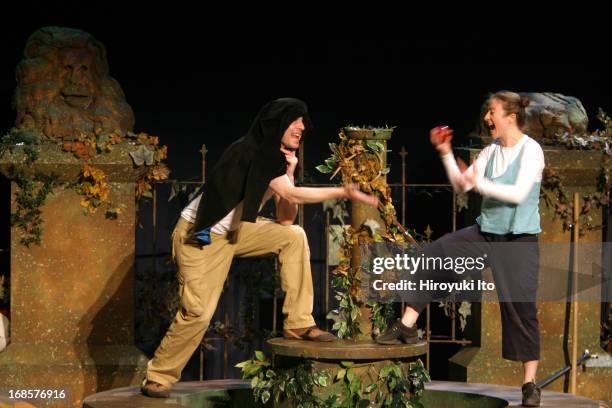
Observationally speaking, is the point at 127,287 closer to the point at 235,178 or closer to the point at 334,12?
the point at 235,178

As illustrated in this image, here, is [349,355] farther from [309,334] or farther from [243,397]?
[243,397]

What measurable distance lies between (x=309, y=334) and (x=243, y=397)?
0.67 m

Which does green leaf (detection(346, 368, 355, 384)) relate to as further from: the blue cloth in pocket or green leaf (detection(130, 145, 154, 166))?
green leaf (detection(130, 145, 154, 166))

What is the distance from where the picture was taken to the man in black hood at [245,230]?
8703mm

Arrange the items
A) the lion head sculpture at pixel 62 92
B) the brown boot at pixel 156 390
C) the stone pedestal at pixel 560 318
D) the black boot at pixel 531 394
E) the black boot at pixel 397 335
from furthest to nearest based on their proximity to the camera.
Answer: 1. the stone pedestal at pixel 560 318
2. the lion head sculpture at pixel 62 92
3. the brown boot at pixel 156 390
4. the black boot at pixel 531 394
5. the black boot at pixel 397 335

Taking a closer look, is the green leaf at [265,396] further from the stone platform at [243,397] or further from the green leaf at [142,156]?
the green leaf at [142,156]

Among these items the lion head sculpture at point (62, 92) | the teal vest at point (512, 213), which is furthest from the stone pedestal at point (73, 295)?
the teal vest at point (512, 213)

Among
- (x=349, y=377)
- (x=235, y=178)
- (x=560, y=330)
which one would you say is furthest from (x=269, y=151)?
(x=560, y=330)

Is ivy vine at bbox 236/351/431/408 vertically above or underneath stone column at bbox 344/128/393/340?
underneath

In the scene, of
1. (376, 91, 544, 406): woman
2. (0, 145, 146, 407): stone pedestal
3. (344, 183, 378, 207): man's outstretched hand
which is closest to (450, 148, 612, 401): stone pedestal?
(376, 91, 544, 406): woman

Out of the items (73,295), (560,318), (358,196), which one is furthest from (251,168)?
(560,318)

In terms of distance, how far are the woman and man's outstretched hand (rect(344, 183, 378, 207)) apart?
0.40 m

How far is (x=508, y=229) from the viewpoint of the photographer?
873 cm

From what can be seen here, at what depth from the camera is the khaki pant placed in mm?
8875
